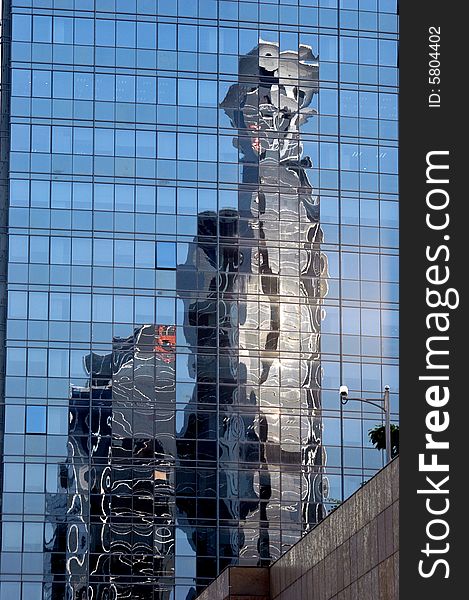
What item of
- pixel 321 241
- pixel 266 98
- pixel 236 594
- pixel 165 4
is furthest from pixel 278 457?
pixel 236 594

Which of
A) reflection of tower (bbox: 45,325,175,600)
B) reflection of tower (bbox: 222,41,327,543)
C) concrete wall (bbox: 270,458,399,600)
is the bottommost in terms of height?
concrete wall (bbox: 270,458,399,600)

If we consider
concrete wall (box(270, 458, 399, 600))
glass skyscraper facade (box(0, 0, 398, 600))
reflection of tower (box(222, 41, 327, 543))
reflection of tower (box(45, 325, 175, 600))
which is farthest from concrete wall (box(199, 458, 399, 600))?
reflection of tower (box(222, 41, 327, 543))

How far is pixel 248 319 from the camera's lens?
3814 inches

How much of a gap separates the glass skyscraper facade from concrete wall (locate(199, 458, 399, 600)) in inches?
1955

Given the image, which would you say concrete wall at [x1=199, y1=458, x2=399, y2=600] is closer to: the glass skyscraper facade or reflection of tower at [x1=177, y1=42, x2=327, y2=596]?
the glass skyscraper facade

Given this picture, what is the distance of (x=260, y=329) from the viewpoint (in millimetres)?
97000

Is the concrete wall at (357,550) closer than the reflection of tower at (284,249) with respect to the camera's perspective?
Yes

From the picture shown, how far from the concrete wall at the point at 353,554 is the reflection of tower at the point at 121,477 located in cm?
4903

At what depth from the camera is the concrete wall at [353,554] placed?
3039 cm

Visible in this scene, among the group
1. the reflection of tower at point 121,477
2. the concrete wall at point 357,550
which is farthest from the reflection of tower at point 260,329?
the concrete wall at point 357,550

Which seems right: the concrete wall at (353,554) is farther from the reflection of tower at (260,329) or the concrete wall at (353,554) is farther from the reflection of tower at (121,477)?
the reflection of tower at (260,329)

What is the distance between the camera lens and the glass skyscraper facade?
92.3 metres

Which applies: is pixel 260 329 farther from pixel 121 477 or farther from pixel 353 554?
pixel 353 554

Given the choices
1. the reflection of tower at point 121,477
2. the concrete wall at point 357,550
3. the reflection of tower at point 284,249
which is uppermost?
the reflection of tower at point 284,249
